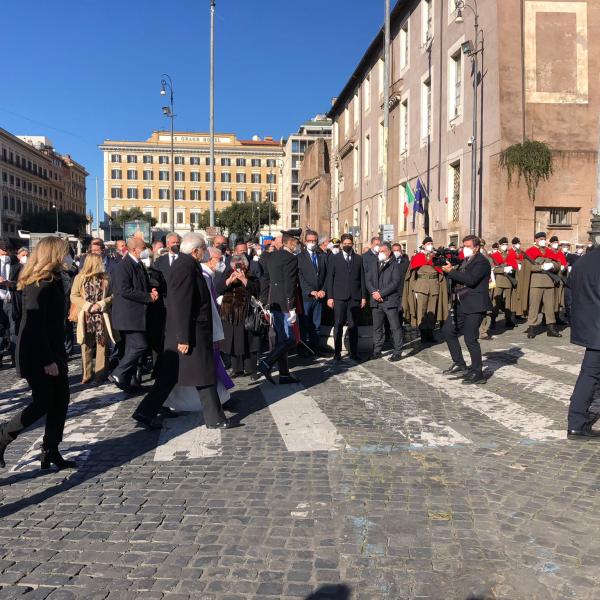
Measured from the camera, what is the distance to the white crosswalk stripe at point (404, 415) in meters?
5.55

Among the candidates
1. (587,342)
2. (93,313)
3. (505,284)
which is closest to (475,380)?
(587,342)

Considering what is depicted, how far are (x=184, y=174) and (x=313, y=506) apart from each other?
4471 inches

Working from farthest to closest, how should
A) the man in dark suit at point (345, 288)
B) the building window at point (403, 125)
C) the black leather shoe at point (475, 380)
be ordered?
the building window at point (403, 125), the man in dark suit at point (345, 288), the black leather shoe at point (475, 380)

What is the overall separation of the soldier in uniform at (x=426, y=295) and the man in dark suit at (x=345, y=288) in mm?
2223

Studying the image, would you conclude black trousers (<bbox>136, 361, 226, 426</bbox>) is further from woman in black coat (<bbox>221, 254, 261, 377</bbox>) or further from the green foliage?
the green foliage

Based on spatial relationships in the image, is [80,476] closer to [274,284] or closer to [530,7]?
[274,284]

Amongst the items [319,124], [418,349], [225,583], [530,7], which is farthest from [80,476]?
[319,124]

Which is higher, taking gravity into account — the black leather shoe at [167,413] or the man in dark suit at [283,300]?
the man in dark suit at [283,300]

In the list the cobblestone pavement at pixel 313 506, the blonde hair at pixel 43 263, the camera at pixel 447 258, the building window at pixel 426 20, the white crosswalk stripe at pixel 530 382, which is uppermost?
the building window at pixel 426 20

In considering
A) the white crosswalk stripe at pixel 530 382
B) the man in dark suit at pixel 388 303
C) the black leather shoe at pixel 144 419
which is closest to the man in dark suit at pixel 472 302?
the white crosswalk stripe at pixel 530 382

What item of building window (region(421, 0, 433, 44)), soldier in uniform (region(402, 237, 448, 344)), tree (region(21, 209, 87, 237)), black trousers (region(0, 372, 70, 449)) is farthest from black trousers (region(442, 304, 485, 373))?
tree (region(21, 209, 87, 237))

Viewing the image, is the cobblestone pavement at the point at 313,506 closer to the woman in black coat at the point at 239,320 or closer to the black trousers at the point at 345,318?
the woman in black coat at the point at 239,320

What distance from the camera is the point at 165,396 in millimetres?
5891

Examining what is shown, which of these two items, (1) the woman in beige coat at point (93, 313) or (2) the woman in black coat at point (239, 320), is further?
(2) the woman in black coat at point (239, 320)
